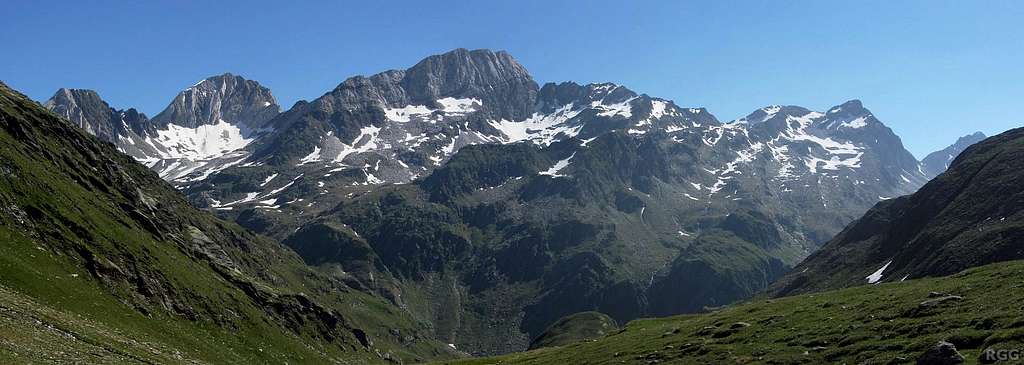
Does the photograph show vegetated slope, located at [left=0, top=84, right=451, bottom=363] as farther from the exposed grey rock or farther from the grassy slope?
the exposed grey rock

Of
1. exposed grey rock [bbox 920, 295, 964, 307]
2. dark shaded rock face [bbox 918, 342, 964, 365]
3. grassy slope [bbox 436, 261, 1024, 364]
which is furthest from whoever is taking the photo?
exposed grey rock [bbox 920, 295, 964, 307]

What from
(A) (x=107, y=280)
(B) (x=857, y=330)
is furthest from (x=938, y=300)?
(A) (x=107, y=280)

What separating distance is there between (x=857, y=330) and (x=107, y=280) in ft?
280

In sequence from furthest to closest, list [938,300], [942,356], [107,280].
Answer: [107,280] < [938,300] < [942,356]

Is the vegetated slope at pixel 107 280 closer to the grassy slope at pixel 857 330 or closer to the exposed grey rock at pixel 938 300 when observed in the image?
the grassy slope at pixel 857 330

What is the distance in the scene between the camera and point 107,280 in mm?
86250

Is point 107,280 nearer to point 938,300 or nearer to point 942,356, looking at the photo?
point 942,356

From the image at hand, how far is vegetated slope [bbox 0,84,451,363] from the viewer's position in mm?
51250

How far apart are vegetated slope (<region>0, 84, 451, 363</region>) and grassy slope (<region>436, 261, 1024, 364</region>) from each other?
142 feet

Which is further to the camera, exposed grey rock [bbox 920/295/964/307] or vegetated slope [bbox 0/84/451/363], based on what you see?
exposed grey rock [bbox 920/295/964/307]

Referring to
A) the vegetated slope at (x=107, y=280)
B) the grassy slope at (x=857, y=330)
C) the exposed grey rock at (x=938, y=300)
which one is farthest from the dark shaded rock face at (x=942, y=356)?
the vegetated slope at (x=107, y=280)

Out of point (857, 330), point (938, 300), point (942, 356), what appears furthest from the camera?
point (938, 300)

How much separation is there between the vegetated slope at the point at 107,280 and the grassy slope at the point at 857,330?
142ft

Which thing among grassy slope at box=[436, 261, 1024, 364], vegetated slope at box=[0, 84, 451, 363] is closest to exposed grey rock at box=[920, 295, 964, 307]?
grassy slope at box=[436, 261, 1024, 364]
